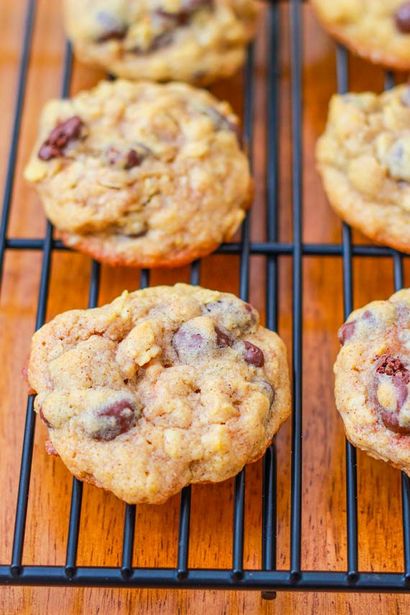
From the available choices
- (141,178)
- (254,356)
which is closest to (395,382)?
(254,356)

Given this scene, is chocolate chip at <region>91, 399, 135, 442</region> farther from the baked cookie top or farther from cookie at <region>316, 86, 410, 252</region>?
cookie at <region>316, 86, 410, 252</region>

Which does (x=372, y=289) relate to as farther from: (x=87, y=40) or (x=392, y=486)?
(x=87, y=40)

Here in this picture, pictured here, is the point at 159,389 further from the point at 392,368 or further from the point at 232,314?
the point at 392,368

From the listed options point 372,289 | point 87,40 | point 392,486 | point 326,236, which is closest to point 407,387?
point 392,486

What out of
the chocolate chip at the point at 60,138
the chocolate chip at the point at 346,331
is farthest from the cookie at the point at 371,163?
the chocolate chip at the point at 60,138

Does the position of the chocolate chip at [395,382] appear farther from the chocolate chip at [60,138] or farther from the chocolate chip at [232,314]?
the chocolate chip at [60,138]
